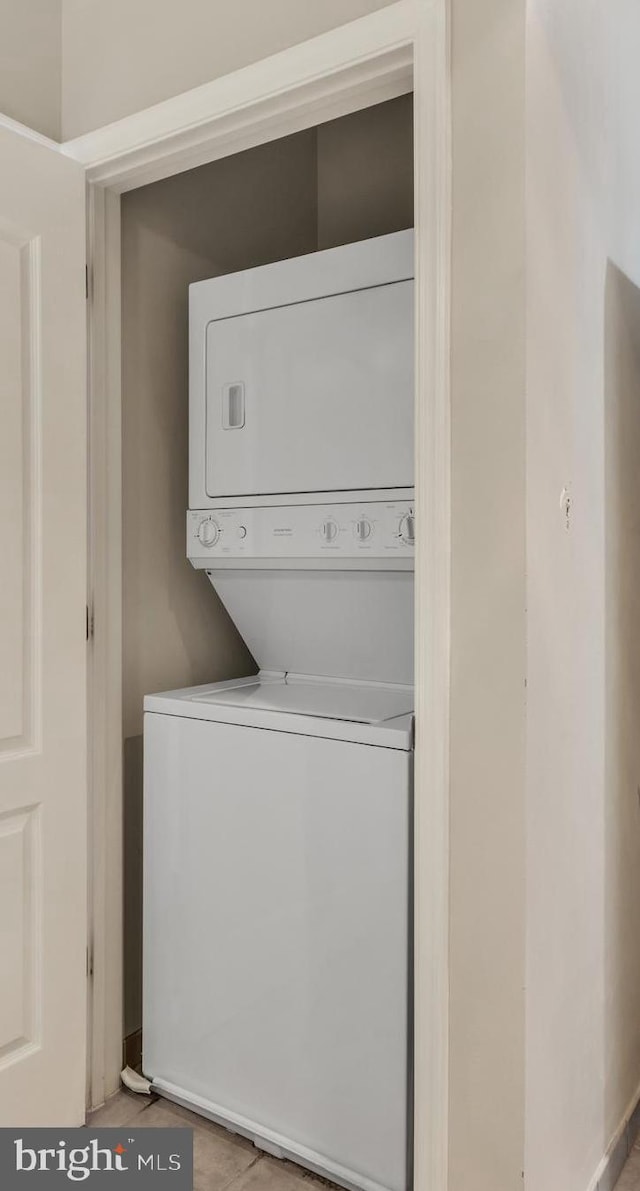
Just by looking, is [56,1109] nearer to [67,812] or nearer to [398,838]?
[67,812]

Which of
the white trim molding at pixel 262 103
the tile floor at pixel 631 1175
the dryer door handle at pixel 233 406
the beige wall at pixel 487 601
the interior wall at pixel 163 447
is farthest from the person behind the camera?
the interior wall at pixel 163 447

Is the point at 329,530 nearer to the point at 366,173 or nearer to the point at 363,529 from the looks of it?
the point at 363,529

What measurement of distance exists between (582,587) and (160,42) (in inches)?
54.2

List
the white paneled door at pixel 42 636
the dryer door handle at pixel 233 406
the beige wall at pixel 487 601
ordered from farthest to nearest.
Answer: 1. the dryer door handle at pixel 233 406
2. the white paneled door at pixel 42 636
3. the beige wall at pixel 487 601

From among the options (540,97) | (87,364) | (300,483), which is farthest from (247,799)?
(540,97)

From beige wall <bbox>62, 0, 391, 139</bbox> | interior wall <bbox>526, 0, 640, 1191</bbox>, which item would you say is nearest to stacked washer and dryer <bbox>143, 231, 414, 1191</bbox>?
interior wall <bbox>526, 0, 640, 1191</bbox>

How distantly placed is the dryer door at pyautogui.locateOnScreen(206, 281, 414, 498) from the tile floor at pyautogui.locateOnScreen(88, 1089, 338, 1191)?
4.68ft

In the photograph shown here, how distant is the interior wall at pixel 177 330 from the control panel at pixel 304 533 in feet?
0.54

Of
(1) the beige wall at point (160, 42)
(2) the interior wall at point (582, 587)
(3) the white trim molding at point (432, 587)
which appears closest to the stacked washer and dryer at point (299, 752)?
(3) the white trim molding at point (432, 587)

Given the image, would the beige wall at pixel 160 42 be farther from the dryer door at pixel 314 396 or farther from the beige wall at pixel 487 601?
the dryer door at pixel 314 396

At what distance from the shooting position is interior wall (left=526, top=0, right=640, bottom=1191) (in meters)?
1.35

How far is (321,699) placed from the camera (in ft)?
6.16

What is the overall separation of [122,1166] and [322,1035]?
457mm

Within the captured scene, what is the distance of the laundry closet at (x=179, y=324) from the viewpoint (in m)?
2.12
